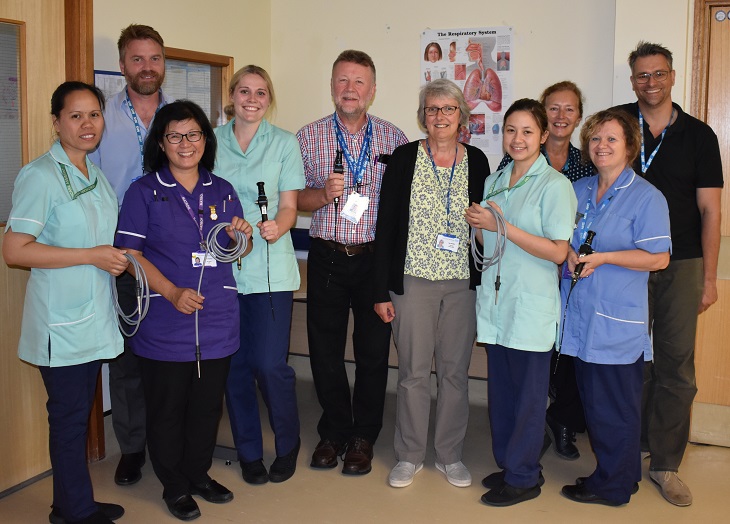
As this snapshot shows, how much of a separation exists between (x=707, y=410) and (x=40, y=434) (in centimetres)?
351

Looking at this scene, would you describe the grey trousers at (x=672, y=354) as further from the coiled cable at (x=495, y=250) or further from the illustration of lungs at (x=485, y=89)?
the illustration of lungs at (x=485, y=89)

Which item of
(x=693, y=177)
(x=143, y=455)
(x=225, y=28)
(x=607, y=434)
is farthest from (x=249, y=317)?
(x=225, y=28)

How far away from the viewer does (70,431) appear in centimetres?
295

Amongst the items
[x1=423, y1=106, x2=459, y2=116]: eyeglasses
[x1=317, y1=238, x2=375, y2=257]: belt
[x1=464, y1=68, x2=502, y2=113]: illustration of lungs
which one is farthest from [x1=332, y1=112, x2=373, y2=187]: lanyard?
[x1=464, y1=68, x2=502, y2=113]: illustration of lungs

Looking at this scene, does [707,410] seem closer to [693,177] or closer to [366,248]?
[693,177]

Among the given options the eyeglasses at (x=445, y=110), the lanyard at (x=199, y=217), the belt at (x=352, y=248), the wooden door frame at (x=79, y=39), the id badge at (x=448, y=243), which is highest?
the wooden door frame at (x=79, y=39)

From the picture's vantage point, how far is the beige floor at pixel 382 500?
10.5 ft

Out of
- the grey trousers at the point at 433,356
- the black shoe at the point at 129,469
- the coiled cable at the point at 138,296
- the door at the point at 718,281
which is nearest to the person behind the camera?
the coiled cable at the point at 138,296

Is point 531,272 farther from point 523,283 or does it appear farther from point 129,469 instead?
point 129,469

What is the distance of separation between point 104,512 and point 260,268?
4.06 ft

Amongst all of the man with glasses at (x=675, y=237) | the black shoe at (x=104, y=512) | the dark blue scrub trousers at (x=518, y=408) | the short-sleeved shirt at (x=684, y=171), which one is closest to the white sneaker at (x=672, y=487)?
the man with glasses at (x=675, y=237)

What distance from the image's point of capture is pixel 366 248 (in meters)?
3.56

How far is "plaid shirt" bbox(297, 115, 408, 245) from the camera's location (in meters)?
3.54

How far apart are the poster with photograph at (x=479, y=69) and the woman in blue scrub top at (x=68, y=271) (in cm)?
270
